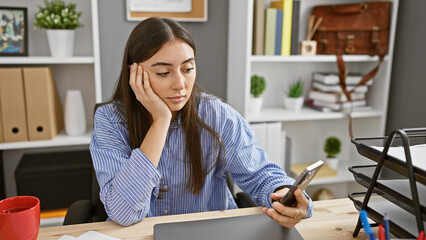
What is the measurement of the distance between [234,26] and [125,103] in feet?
3.75

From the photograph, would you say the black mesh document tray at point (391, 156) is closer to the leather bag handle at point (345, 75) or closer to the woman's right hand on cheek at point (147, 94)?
the woman's right hand on cheek at point (147, 94)

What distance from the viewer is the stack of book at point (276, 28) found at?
6.73ft

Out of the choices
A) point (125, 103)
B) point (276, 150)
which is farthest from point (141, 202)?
point (276, 150)

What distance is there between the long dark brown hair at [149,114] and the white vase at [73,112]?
2.47 ft

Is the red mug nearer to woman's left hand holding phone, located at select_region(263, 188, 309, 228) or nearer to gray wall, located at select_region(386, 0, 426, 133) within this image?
woman's left hand holding phone, located at select_region(263, 188, 309, 228)

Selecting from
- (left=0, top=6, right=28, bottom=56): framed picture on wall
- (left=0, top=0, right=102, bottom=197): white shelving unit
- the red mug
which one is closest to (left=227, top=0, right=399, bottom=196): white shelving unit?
(left=0, top=0, right=102, bottom=197): white shelving unit

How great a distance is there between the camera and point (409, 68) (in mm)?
2250

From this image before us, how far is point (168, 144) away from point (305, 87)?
1462mm

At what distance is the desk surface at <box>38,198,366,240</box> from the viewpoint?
0.91 m

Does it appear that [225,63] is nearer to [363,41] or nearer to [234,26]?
[234,26]

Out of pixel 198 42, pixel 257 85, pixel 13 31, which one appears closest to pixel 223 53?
pixel 198 42

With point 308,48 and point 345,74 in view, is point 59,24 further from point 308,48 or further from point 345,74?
point 345,74

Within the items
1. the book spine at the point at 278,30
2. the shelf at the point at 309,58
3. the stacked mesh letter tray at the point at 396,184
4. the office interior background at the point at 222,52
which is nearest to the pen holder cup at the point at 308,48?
the shelf at the point at 309,58

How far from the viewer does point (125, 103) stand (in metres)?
1.25
